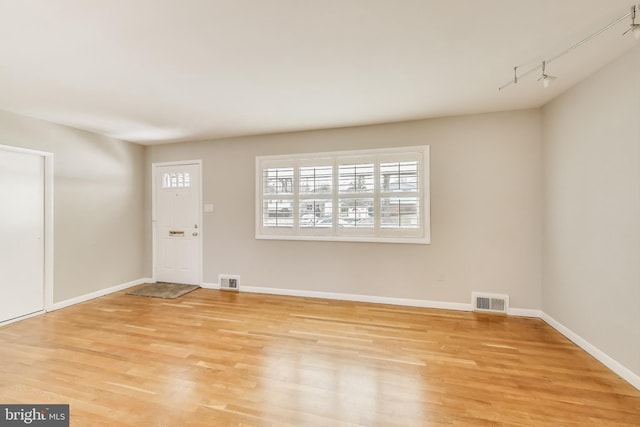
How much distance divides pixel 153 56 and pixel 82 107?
1802 mm

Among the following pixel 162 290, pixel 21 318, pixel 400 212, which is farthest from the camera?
pixel 162 290

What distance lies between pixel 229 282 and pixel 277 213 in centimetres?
145

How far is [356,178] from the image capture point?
4141 millimetres

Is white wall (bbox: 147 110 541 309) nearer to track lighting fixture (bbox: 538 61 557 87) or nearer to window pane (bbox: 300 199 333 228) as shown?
window pane (bbox: 300 199 333 228)

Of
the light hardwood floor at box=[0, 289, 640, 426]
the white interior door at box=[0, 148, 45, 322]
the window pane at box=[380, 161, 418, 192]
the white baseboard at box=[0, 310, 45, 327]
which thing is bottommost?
the light hardwood floor at box=[0, 289, 640, 426]

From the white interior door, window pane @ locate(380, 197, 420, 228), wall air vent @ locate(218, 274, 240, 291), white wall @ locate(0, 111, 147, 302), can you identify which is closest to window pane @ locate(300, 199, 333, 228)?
window pane @ locate(380, 197, 420, 228)

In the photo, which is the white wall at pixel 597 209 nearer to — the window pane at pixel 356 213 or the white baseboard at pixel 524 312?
the white baseboard at pixel 524 312

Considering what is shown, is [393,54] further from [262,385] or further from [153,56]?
[262,385]

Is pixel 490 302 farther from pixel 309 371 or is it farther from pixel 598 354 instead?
pixel 309 371

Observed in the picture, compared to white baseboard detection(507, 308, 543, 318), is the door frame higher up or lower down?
higher up

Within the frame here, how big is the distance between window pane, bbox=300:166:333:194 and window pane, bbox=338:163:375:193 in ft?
0.59

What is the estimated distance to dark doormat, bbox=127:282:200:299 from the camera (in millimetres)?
4422

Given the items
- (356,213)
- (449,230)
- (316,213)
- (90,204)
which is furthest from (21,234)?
(449,230)

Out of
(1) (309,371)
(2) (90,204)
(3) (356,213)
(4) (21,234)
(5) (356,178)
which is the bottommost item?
(1) (309,371)
